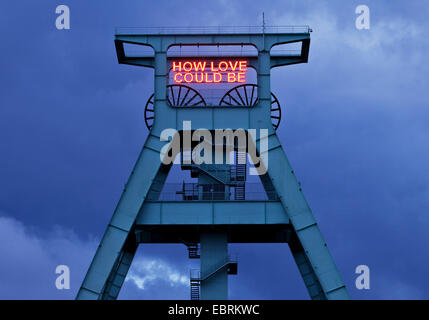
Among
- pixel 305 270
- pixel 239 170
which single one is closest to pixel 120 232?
pixel 239 170

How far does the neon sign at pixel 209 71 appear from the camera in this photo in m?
42.3

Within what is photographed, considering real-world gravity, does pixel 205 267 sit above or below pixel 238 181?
below

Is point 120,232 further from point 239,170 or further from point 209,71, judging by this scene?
point 209,71

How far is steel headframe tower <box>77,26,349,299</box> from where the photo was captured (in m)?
39.3

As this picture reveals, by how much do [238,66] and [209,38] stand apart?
1.98 meters

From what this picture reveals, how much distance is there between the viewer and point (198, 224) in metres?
40.0

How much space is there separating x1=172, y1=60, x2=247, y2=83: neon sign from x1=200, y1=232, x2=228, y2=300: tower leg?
7.55 meters

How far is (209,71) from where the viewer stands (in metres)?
42.5

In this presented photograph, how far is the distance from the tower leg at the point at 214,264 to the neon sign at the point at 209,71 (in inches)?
297

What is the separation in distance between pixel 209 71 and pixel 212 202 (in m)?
6.70
